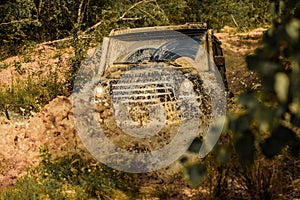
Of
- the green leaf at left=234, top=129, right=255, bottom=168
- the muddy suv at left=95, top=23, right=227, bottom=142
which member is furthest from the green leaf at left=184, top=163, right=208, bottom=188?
the muddy suv at left=95, top=23, right=227, bottom=142

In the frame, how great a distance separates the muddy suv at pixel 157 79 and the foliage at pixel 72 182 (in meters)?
0.67

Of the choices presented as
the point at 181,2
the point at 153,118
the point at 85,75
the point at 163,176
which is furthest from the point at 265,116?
the point at 181,2

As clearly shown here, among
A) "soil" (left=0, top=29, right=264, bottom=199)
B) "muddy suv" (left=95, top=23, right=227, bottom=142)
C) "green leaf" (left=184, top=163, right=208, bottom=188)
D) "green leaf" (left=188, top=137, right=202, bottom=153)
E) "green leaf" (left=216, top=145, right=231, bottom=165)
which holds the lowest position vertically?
"green leaf" (left=184, top=163, right=208, bottom=188)

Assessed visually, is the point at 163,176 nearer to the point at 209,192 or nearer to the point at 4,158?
the point at 209,192

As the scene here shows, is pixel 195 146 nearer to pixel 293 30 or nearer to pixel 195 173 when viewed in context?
pixel 195 173

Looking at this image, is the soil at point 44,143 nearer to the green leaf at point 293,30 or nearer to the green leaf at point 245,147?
the green leaf at point 245,147

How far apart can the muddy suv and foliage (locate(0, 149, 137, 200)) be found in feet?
2.21

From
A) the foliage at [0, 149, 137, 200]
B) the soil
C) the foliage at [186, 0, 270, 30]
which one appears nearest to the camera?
the foliage at [0, 149, 137, 200]

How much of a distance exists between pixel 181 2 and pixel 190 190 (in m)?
9.09

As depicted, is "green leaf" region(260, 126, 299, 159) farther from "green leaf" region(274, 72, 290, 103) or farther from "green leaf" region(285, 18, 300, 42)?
"green leaf" region(285, 18, 300, 42)

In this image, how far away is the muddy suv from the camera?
6.03 metres

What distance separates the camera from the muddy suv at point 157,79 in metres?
6.03

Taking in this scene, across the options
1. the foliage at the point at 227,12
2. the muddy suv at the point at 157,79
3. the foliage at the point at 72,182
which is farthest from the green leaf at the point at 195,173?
the foliage at the point at 227,12

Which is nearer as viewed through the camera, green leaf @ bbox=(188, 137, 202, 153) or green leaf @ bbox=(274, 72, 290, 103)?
green leaf @ bbox=(274, 72, 290, 103)
